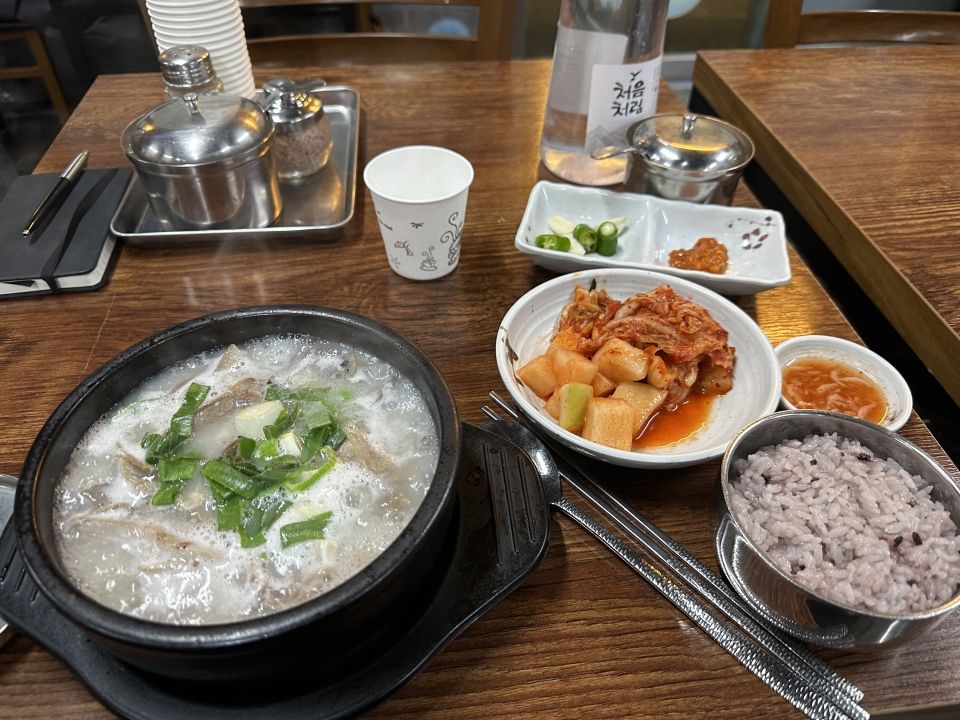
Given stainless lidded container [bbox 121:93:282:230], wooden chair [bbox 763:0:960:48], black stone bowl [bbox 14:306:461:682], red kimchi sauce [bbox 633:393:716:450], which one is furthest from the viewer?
wooden chair [bbox 763:0:960:48]

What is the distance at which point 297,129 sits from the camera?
5.76 ft

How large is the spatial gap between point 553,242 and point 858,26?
7.13 feet

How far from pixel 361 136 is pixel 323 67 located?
2.36 feet

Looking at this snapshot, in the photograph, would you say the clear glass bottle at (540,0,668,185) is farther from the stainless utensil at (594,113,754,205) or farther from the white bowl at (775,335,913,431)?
the white bowl at (775,335,913,431)

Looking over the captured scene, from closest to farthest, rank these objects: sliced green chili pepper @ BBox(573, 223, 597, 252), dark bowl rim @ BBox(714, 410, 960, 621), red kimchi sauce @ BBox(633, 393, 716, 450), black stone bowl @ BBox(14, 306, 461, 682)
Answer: black stone bowl @ BBox(14, 306, 461, 682) → dark bowl rim @ BBox(714, 410, 960, 621) → red kimchi sauce @ BBox(633, 393, 716, 450) → sliced green chili pepper @ BBox(573, 223, 597, 252)

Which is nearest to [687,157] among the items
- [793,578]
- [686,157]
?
[686,157]

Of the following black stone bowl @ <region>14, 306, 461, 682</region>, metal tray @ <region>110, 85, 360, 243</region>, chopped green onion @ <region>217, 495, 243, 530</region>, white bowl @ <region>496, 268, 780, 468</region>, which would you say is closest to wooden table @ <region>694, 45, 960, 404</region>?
white bowl @ <region>496, 268, 780, 468</region>

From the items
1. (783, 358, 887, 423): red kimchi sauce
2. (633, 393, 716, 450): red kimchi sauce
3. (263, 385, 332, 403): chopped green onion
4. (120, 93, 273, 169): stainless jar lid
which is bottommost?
(633, 393, 716, 450): red kimchi sauce

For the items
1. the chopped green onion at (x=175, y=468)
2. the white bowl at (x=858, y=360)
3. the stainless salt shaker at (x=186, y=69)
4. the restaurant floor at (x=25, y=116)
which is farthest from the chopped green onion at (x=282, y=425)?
the restaurant floor at (x=25, y=116)

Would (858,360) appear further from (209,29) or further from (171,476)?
(209,29)

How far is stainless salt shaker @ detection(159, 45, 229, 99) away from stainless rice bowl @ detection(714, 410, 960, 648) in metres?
1.56

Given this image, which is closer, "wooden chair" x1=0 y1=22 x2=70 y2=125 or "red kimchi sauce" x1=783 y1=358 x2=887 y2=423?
"red kimchi sauce" x1=783 y1=358 x2=887 y2=423

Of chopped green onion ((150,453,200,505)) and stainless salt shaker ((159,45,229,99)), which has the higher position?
stainless salt shaker ((159,45,229,99))

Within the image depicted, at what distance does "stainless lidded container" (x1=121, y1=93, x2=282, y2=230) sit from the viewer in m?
1.49
